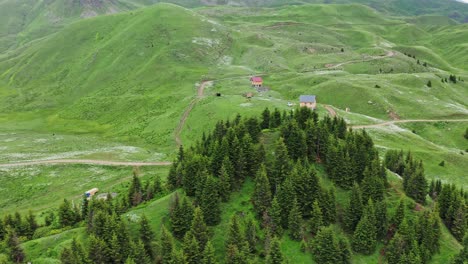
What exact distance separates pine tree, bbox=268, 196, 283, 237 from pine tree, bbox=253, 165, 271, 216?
2297 millimetres

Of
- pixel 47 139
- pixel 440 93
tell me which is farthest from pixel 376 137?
pixel 47 139

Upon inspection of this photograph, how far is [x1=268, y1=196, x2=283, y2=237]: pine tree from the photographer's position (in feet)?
235

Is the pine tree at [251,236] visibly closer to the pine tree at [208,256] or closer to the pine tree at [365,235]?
the pine tree at [208,256]

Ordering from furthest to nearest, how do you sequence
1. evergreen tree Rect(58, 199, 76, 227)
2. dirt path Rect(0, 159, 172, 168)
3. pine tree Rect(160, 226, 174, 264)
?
dirt path Rect(0, 159, 172, 168) → evergreen tree Rect(58, 199, 76, 227) → pine tree Rect(160, 226, 174, 264)

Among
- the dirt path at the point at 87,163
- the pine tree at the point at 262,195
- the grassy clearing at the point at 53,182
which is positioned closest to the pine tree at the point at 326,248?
the pine tree at the point at 262,195

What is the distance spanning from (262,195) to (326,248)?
16920 mm

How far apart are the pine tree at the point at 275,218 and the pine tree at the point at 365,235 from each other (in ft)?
51.6

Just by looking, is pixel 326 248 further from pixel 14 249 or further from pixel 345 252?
pixel 14 249

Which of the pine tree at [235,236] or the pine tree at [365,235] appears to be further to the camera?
the pine tree at [365,235]

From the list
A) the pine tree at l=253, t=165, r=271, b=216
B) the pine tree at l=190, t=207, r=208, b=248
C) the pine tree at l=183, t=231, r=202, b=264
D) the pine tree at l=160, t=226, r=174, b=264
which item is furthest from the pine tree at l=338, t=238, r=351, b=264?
the pine tree at l=160, t=226, r=174, b=264

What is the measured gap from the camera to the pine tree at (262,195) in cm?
7431

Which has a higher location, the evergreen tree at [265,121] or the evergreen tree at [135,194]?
the evergreen tree at [265,121]

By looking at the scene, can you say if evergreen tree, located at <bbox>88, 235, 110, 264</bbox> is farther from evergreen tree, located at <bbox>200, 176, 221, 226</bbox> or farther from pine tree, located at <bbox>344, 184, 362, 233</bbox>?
pine tree, located at <bbox>344, 184, 362, 233</bbox>

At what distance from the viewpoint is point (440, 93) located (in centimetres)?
19650
